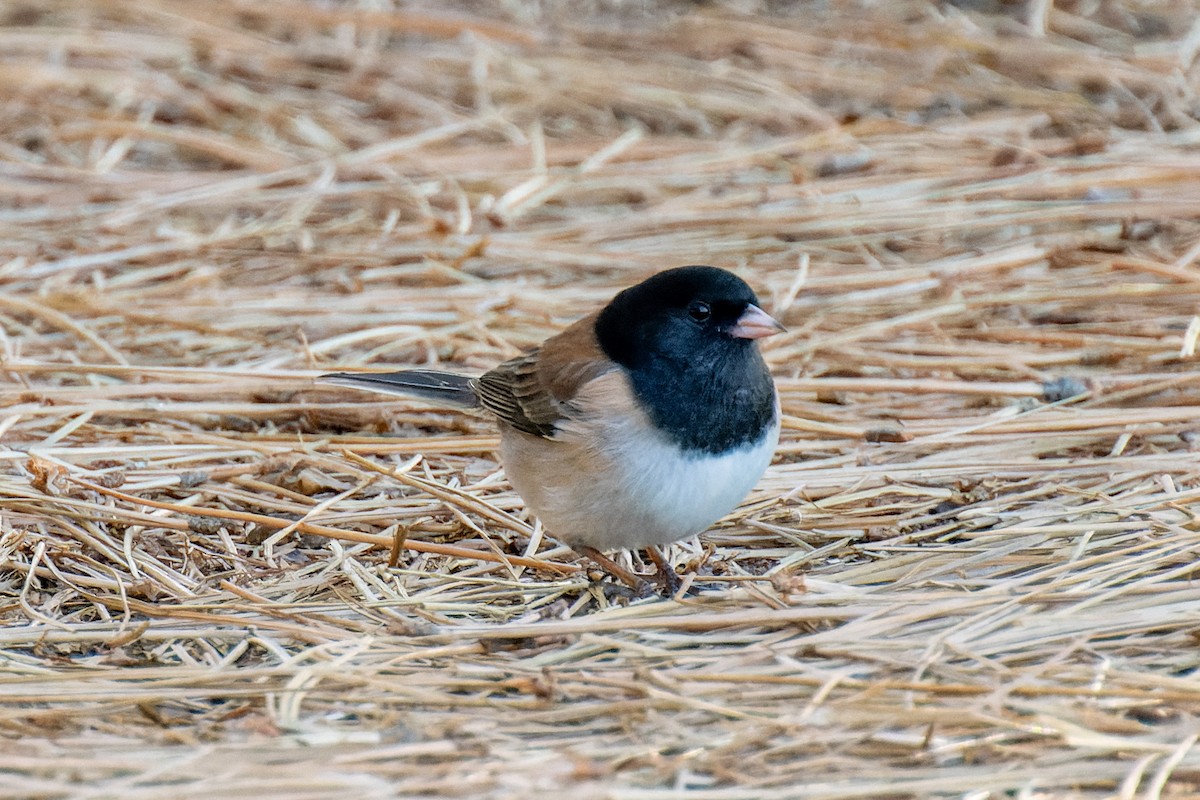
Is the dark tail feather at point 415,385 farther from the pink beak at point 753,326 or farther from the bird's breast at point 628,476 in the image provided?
the pink beak at point 753,326

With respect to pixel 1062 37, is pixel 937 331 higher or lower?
lower

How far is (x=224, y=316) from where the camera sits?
4.72 metres

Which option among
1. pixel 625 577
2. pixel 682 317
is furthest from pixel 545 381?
pixel 625 577

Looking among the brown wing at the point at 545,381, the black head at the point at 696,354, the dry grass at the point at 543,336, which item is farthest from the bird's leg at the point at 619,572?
the black head at the point at 696,354

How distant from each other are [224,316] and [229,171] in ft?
4.63

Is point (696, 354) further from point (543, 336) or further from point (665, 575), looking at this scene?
point (543, 336)

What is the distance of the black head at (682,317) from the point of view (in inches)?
126

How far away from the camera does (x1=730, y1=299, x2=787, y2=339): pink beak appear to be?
319 centimetres

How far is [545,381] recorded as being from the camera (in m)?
3.43

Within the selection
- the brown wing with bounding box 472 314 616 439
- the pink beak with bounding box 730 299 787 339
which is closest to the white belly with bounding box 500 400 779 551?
the brown wing with bounding box 472 314 616 439

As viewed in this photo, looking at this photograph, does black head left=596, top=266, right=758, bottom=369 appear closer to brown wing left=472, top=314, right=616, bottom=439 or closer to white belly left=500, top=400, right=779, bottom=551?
brown wing left=472, top=314, right=616, bottom=439

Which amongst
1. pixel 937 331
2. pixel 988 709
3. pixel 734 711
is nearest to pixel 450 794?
pixel 734 711

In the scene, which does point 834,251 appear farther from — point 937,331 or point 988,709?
point 988,709

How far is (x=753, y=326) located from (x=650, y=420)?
35 cm
